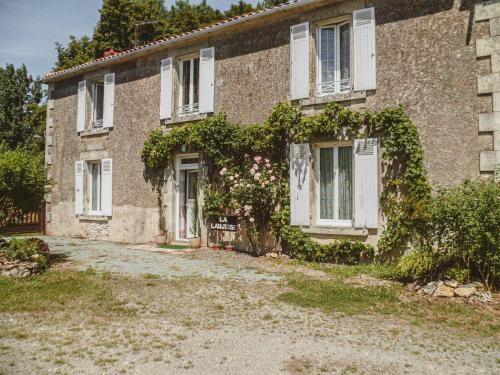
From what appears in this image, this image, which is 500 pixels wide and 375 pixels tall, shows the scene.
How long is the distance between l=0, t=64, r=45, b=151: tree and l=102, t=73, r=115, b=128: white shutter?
40.3ft

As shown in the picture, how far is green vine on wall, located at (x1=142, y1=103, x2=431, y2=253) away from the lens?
25.5 ft

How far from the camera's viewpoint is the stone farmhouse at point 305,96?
297 inches

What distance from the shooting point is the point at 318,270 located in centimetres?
806

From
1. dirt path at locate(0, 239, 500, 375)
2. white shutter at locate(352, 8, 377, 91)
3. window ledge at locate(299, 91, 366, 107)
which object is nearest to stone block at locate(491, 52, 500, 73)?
white shutter at locate(352, 8, 377, 91)

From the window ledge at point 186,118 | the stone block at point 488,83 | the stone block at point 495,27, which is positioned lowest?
the stone block at point 488,83

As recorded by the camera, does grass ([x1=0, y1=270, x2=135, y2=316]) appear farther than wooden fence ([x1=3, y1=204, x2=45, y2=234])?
No

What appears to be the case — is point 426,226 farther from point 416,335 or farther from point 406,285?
point 416,335

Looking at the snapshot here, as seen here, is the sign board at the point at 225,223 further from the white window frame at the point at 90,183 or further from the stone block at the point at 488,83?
the stone block at the point at 488,83

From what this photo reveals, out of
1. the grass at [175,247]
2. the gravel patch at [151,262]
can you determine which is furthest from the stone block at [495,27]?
the grass at [175,247]

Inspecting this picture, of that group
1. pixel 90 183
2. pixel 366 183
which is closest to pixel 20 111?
pixel 90 183

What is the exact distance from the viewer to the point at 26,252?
7777 mm

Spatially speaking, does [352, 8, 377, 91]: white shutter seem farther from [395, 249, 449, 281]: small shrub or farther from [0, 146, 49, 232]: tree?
[0, 146, 49, 232]: tree

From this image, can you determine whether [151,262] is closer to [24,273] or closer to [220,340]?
[24,273]

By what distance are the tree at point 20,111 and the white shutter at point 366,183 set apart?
1978 cm
